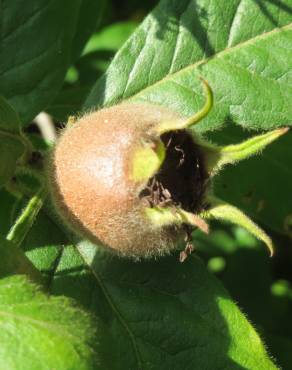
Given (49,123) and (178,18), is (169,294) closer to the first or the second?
(178,18)

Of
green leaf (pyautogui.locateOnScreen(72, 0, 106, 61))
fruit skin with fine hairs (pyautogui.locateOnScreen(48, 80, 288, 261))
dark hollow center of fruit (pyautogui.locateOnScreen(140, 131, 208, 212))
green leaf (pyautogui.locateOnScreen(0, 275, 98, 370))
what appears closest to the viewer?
green leaf (pyautogui.locateOnScreen(0, 275, 98, 370))

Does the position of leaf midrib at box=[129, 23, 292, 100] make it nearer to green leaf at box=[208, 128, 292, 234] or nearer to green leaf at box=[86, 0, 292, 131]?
green leaf at box=[86, 0, 292, 131]

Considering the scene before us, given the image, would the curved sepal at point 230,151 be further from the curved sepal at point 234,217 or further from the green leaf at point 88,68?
the green leaf at point 88,68

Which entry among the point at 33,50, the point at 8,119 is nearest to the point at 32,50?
the point at 33,50

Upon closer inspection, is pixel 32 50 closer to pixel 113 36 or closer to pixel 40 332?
pixel 40 332

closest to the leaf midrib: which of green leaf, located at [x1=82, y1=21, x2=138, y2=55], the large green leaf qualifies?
the large green leaf

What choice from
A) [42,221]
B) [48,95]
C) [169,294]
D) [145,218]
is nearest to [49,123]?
[48,95]
